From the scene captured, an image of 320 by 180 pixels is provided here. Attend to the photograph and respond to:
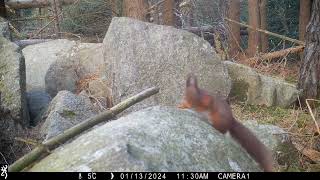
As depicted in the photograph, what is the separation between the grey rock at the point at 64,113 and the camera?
211 inches

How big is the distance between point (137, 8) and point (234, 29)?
3.38m

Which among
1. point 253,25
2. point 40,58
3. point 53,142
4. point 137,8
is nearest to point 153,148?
point 53,142

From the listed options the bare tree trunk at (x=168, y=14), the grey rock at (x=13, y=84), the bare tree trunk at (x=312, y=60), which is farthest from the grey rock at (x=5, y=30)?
the bare tree trunk at (x=168, y=14)

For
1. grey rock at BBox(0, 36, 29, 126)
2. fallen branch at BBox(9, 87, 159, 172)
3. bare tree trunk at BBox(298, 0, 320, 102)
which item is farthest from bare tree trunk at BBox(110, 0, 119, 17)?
fallen branch at BBox(9, 87, 159, 172)

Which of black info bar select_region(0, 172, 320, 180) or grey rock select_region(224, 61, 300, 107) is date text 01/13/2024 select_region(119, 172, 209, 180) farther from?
grey rock select_region(224, 61, 300, 107)

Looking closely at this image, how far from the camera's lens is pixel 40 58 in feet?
28.7

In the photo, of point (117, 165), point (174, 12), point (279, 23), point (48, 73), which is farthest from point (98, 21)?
point (117, 165)

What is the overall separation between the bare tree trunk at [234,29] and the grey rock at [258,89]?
3.09 metres

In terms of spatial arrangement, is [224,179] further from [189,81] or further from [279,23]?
[279,23]

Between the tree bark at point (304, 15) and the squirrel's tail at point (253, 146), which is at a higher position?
the squirrel's tail at point (253, 146)

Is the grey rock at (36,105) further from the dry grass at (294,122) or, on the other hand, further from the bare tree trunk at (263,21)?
the bare tree trunk at (263,21)

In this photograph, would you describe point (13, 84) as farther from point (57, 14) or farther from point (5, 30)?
point (57, 14)

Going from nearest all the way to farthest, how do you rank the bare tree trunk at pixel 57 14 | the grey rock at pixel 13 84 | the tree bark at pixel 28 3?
the grey rock at pixel 13 84
the bare tree trunk at pixel 57 14
the tree bark at pixel 28 3

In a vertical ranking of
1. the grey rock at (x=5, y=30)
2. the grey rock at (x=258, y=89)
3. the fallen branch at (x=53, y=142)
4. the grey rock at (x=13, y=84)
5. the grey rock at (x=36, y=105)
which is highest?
the grey rock at (x=5, y=30)
